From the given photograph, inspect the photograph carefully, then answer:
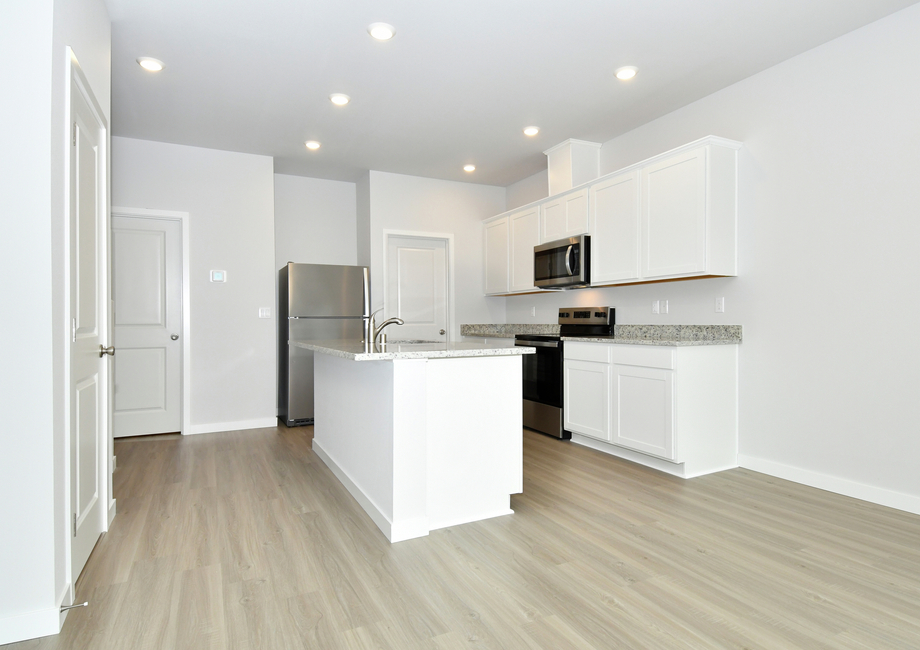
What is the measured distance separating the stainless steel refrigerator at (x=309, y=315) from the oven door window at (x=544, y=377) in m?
1.65

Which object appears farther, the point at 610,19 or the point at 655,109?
the point at 655,109

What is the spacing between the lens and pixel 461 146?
4809mm

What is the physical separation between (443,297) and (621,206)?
2.48 m

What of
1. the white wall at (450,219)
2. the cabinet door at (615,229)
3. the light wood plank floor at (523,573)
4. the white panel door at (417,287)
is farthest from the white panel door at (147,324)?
the cabinet door at (615,229)

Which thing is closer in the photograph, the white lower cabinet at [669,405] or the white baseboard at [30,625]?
the white baseboard at [30,625]

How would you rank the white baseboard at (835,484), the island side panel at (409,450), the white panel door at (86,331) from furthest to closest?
the white baseboard at (835,484), the island side panel at (409,450), the white panel door at (86,331)

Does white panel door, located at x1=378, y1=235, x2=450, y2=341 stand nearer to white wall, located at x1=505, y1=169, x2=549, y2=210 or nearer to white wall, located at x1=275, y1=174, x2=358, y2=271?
white wall, located at x1=275, y1=174, x2=358, y2=271

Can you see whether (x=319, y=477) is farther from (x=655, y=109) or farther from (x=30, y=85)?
(x=655, y=109)


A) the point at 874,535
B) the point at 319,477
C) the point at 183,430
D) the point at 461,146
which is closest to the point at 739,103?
the point at 461,146

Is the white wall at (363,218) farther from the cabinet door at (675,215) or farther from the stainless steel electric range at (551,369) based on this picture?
the cabinet door at (675,215)

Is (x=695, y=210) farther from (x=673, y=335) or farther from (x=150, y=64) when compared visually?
(x=150, y=64)

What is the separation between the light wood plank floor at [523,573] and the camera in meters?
1.68

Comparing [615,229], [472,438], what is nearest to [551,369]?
[615,229]

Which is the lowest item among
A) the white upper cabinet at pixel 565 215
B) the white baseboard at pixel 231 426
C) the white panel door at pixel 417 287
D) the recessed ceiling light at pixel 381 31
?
the white baseboard at pixel 231 426
